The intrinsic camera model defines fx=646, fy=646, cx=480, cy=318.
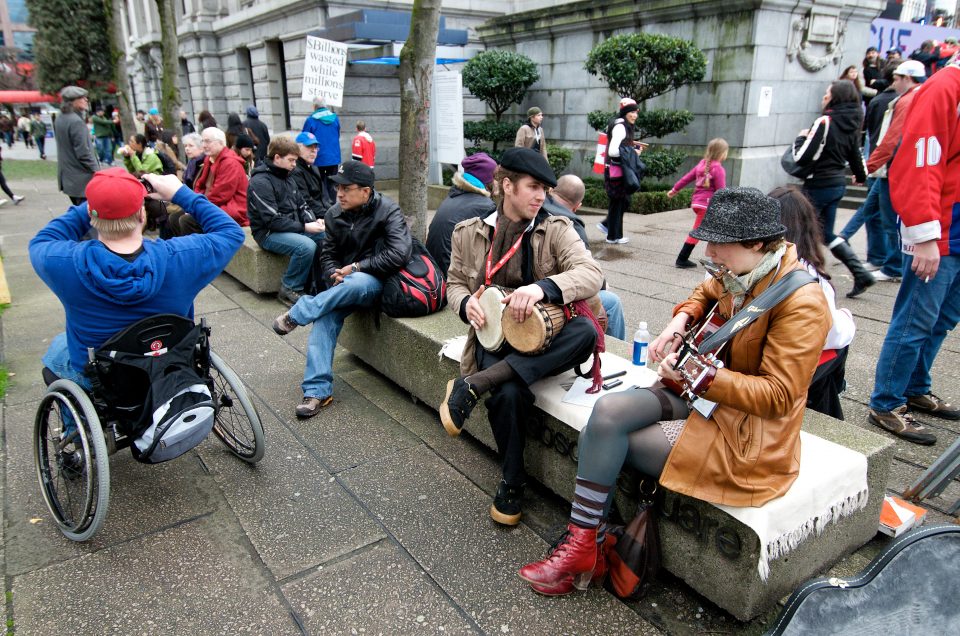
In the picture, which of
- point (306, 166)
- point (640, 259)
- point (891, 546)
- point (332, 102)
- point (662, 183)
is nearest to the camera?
point (891, 546)

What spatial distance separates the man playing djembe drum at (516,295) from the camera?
303 centimetres

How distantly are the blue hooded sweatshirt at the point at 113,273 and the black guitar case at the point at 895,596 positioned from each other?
9.22 feet

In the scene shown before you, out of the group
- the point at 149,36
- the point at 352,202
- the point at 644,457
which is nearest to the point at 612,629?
the point at 644,457

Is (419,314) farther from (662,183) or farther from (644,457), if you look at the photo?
(662,183)

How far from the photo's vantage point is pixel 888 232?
260 inches

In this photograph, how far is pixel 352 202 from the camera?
181 inches

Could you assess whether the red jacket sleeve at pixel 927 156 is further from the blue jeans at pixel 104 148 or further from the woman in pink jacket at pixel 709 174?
the blue jeans at pixel 104 148

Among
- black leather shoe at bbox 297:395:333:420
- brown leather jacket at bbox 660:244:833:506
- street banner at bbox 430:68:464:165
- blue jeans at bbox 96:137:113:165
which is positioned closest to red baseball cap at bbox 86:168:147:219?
black leather shoe at bbox 297:395:333:420

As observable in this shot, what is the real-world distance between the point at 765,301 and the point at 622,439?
0.74 meters

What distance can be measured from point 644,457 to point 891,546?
92cm

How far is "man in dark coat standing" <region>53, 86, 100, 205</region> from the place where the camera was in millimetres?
8562

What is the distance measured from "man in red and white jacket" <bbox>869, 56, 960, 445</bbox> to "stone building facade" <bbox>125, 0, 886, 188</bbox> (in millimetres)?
9053

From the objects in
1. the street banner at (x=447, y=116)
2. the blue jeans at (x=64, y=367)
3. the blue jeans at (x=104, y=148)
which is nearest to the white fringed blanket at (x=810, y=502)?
the blue jeans at (x=64, y=367)

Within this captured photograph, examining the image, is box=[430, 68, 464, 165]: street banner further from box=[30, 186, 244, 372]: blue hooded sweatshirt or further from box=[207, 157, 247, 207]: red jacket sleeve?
box=[30, 186, 244, 372]: blue hooded sweatshirt
